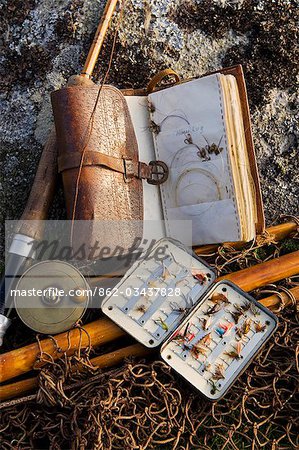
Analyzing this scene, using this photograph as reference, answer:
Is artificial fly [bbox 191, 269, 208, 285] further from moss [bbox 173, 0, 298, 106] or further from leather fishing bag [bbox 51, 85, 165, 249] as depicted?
moss [bbox 173, 0, 298, 106]

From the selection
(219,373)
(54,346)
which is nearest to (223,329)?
(219,373)

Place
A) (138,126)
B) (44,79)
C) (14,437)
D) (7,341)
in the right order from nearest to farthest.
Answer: (14,437)
(7,341)
(138,126)
(44,79)

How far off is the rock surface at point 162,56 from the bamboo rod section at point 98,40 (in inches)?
8.4

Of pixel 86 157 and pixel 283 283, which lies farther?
pixel 283 283

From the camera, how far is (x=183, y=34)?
403cm

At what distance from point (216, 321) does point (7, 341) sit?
3.87 ft

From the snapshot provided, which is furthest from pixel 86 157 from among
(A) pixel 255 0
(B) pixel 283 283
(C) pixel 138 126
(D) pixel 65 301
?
(A) pixel 255 0

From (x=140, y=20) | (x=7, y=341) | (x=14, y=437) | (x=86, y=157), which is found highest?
(x=140, y=20)

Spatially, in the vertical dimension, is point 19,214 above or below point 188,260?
above

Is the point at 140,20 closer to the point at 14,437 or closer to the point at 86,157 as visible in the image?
the point at 86,157

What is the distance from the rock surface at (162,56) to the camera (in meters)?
3.91

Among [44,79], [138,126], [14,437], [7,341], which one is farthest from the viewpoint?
[44,79]

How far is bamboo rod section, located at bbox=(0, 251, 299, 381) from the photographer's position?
3.17 metres

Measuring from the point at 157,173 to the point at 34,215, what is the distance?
0.77 m
